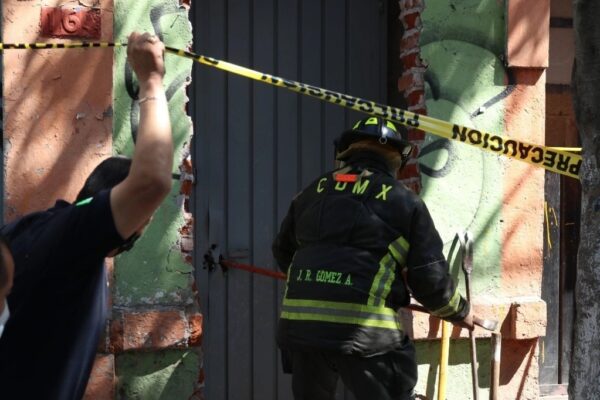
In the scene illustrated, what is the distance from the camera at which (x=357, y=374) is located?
4.26 meters

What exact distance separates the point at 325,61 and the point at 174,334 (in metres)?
1.96

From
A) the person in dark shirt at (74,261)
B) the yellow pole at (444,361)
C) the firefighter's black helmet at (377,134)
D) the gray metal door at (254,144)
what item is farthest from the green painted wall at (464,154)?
the person in dark shirt at (74,261)

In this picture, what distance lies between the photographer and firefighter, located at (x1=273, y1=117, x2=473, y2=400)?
13.9ft

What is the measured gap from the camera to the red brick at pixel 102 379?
5160mm

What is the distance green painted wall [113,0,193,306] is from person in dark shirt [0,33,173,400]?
8.52ft

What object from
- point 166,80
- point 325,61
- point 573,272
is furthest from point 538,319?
point 166,80

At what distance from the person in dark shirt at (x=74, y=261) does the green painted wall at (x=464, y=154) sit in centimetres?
339

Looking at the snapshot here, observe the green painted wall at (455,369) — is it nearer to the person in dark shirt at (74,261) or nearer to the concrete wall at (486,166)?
the concrete wall at (486,166)

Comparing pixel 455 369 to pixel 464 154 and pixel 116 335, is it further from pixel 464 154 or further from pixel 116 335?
pixel 116 335

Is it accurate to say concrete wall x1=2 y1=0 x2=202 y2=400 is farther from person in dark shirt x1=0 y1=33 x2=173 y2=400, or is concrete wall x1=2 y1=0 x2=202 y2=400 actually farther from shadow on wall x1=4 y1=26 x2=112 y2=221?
person in dark shirt x1=0 y1=33 x2=173 y2=400

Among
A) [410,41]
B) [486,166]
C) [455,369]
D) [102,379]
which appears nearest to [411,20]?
[410,41]

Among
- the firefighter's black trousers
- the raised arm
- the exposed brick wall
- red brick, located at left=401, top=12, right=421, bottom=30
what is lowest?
the firefighter's black trousers

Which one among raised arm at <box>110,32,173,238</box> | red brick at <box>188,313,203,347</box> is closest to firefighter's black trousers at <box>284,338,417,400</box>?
red brick at <box>188,313,203,347</box>

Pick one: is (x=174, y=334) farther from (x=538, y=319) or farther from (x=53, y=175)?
(x=538, y=319)
